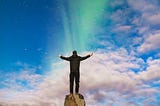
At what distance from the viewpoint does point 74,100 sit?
20.0 metres

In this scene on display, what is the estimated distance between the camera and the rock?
786 inches

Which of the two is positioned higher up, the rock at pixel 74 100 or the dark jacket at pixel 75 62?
the dark jacket at pixel 75 62

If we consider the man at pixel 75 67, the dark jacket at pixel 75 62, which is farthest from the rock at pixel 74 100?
the dark jacket at pixel 75 62

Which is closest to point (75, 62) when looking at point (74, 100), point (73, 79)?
point (73, 79)

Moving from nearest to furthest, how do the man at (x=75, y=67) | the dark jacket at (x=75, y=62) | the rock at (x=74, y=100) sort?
the rock at (x=74, y=100) → the man at (x=75, y=67) → the dark jacket at (x=75, y=62)

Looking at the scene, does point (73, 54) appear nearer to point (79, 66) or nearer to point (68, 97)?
point (79, 66)

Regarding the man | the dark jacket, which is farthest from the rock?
the dark jacket

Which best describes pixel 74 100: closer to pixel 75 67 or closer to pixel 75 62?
pixel 75 67

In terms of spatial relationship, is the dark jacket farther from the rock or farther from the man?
the rock

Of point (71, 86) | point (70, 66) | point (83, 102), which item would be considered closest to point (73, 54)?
point (70, 66)

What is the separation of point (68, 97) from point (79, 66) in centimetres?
278

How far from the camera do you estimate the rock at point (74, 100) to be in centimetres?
1997

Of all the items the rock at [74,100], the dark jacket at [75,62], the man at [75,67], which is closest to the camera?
the rock at [74,100]

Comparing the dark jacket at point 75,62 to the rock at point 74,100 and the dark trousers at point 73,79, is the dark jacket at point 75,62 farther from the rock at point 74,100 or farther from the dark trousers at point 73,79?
the rock at point 74,100
